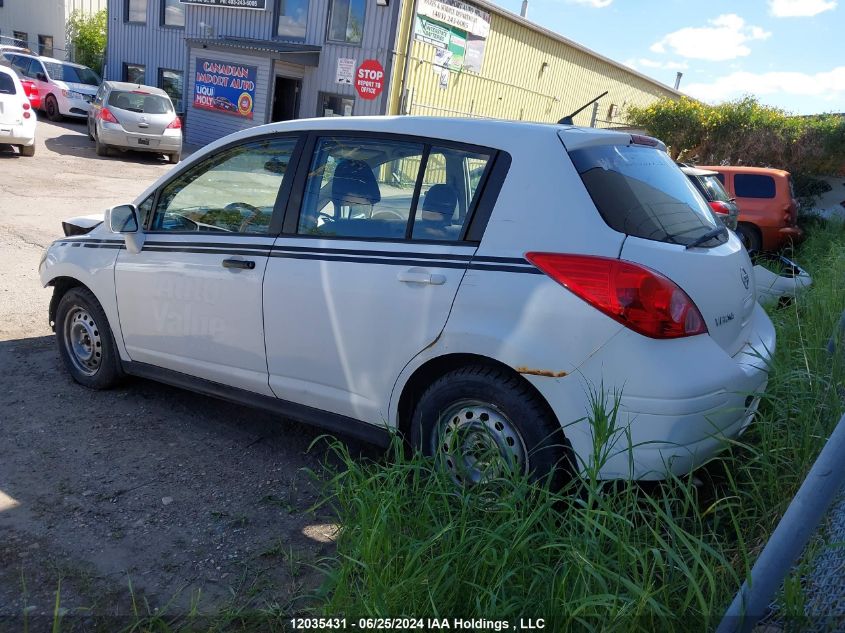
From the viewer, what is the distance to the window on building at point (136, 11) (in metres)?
25.7

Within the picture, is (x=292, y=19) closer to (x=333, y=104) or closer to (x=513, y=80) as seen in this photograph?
(x=333, y=104)

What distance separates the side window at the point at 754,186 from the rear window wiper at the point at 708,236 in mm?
9946

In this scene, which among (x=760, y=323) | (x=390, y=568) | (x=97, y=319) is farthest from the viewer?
(x=97, y=319)

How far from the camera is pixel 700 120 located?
19.0 m

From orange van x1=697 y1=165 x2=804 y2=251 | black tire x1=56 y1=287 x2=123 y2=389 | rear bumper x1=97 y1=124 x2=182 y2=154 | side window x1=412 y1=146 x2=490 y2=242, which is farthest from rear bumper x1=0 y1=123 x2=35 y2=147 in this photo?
side window x1=412 y1=146 x2=490 y2=242

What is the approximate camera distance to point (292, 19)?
837 inches

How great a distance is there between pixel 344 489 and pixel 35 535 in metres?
1.36

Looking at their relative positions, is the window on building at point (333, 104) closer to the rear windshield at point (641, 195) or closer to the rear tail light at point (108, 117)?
the rear tail light at point (108, 117)

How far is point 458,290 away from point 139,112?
16.3 m

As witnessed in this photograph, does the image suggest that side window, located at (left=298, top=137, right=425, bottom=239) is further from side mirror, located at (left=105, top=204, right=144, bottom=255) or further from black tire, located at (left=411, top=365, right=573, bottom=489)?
side mirror, located at (left=105, top=204, right=144, bottom=255)

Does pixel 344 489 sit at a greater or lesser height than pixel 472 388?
lesser

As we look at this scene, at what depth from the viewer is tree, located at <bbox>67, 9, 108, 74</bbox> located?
31750 mm

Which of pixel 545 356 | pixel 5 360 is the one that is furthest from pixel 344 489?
pixel 5 360

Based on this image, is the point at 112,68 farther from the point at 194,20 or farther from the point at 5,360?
the point at 5,360
